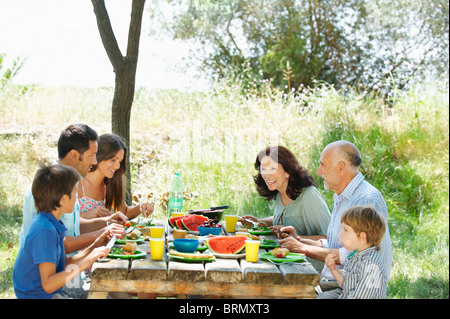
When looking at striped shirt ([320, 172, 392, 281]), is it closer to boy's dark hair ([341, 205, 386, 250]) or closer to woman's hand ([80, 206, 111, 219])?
boy's dark hair ([341, 205, 386, 250])

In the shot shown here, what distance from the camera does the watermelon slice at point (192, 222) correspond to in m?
4.03

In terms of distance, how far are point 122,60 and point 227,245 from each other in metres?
3.65

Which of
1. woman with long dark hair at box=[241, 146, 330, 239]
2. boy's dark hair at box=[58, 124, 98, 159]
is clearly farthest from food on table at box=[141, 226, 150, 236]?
woman with long dark hair at box=[241, 146, 330, 239]

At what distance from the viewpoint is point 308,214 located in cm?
418

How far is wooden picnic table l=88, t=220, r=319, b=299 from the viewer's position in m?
2.73

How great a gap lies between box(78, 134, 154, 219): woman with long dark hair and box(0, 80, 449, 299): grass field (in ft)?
7.90

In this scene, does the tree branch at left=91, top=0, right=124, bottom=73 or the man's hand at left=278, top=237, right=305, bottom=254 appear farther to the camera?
the tree branch at left=91, top=0, right=124, bottom=73

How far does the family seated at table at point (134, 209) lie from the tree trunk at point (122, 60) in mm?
1547

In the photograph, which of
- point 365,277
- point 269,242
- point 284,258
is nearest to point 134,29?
point 269,242

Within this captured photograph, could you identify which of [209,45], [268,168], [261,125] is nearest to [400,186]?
[261,125]

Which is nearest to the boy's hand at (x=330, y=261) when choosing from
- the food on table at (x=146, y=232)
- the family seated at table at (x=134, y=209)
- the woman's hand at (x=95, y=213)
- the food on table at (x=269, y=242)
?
the family seated at table at (x=134, y=209)

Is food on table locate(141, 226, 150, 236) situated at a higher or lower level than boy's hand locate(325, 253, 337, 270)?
higher

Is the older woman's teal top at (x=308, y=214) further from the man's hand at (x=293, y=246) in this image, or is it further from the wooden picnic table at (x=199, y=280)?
the wooden picnic table at (x=199, y=280)
